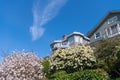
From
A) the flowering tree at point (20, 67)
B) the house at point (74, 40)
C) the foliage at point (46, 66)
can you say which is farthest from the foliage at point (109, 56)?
the house at point (74, 40)

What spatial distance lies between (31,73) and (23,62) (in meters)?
1.12

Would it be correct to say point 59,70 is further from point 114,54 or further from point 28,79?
point 114,54

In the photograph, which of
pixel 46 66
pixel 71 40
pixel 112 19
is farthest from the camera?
pixel 71 40

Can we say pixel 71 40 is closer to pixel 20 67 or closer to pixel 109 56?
pixel 109 56

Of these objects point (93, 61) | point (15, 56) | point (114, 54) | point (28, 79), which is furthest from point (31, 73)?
point (114, 54)

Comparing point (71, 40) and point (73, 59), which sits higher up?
point (71, 40)

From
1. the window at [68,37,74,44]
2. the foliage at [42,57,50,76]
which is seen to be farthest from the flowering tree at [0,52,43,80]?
the window at [68,37,74,44]

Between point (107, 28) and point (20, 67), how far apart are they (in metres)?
27.1

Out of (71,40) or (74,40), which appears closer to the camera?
(74,40)

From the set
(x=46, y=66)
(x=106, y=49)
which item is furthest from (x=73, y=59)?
(x=106, y=49)

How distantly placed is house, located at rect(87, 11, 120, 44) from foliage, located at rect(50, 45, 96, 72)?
18.6m

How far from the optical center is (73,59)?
24.4 metres

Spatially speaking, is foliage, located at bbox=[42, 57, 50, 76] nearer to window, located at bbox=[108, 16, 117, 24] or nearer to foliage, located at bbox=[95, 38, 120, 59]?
foliage, located at bbox=[95, 38, 120, 59]

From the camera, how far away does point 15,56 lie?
23.1 meters
